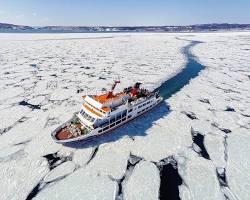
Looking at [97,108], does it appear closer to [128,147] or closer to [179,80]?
[128,147]

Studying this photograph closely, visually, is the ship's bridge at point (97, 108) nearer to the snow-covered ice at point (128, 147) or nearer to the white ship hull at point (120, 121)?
the white ship hull at point (120, 121)

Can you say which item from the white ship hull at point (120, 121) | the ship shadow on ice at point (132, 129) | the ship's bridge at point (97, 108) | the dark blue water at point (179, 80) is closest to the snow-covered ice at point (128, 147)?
the ship shadow on ice at point (132, 129)

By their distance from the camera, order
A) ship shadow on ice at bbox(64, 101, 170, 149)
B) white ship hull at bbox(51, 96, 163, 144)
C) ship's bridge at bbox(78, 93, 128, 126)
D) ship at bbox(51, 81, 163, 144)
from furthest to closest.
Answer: ship's bridge at bbox(78, 93, 128, 126) < ship shadow on ice at bbox(64, 101, 170, 149) < ship at bbox(51, 81, 163, 144) < white ship hull at bbox(51, 96, 163, 144)

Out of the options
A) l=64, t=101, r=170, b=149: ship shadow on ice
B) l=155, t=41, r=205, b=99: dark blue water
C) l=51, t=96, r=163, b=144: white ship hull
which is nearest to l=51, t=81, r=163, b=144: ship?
l=51, t=96, r=163, b=144: white ship hull

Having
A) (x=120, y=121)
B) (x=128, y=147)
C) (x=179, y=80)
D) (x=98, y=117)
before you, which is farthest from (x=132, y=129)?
(x=179, y=80)

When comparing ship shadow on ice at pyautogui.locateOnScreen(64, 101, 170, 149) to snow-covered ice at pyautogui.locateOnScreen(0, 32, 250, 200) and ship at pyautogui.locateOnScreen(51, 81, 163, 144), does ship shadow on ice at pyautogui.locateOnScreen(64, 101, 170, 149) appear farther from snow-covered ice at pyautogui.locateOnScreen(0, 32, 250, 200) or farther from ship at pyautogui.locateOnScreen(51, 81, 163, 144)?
ship at pyautogui.locateOnScreen(51, 81, 163, 144)
